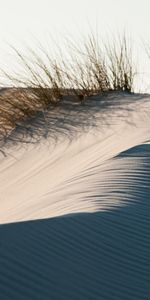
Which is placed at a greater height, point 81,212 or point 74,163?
point 81,212

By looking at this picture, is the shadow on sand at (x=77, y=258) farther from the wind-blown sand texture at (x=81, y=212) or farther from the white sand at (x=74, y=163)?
the white sand at (x=74, y=163)

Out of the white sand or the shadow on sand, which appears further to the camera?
the white sand

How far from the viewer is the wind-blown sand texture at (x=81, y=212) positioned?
3025mm

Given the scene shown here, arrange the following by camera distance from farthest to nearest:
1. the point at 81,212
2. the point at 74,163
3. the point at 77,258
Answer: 1. the point at 74,163
2. the point at 81,212
3. the point at 77,258

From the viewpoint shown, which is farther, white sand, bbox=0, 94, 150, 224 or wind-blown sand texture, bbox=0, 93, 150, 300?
white sand, bbox=0, 94, 150, 224

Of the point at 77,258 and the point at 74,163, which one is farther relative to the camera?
the point at 74,163

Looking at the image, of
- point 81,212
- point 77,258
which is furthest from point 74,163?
point 77,258

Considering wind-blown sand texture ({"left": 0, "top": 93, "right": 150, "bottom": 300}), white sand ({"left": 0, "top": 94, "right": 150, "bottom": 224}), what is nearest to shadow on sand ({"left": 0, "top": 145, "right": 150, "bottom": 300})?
wind-blown sand texture ({"left": 0, "top": 93, "right": 150, "bottom": 300})

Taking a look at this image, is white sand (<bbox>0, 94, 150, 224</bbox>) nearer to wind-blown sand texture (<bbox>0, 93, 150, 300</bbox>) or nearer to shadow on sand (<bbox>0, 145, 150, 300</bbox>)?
wind-blown sand texture (<bbox>0, 93, 150, 300</bbox>)

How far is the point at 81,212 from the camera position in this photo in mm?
3756

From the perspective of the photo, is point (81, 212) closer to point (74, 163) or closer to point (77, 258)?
point (77, 258)

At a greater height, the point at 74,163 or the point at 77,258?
the point at 77,258

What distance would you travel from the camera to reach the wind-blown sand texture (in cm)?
303

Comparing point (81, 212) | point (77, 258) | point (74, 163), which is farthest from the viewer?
point (74, 163)
